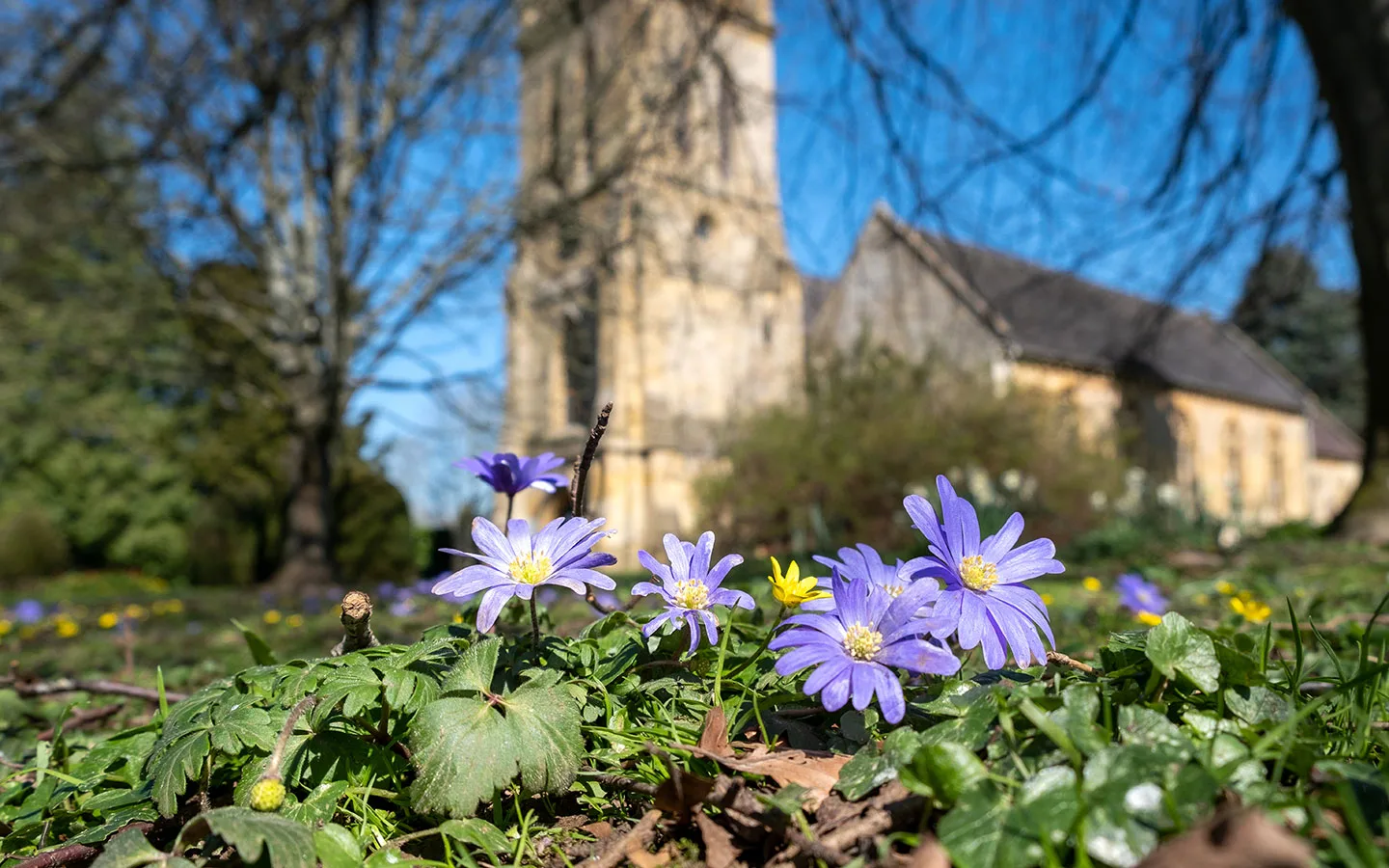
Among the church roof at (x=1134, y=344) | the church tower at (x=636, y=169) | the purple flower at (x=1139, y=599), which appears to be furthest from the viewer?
the church roof at (x=1134, y=344)

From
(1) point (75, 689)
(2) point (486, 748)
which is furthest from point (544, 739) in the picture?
(1) point (75, 689)

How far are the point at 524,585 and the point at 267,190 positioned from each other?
436 inches

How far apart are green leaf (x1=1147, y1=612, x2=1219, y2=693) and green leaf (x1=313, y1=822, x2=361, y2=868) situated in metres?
0.87

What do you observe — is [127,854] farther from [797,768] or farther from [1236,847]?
[1236,847]

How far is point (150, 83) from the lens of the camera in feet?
23.4

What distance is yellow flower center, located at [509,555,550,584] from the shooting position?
105 centimetres

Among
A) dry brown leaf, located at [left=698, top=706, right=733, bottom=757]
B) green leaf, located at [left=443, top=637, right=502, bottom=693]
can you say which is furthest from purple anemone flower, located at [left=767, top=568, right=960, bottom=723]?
green leaf, located at [left=443, top=637, right=502, bottom=693]

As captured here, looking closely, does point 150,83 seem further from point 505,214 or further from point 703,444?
point 703,444

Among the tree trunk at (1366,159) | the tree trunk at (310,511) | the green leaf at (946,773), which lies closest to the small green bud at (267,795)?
the green leaf at (946,773)

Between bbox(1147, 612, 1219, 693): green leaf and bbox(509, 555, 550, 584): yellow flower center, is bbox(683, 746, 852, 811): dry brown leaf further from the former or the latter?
bbox(1147, 612, 1219, 693): green leaf

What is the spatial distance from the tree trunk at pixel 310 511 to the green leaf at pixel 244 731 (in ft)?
36.8

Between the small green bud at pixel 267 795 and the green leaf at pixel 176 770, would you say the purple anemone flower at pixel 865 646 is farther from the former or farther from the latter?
the green leaf at pixel 176 770

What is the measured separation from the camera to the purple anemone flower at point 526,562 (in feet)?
3.32

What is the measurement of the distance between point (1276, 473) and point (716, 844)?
38.7 m
